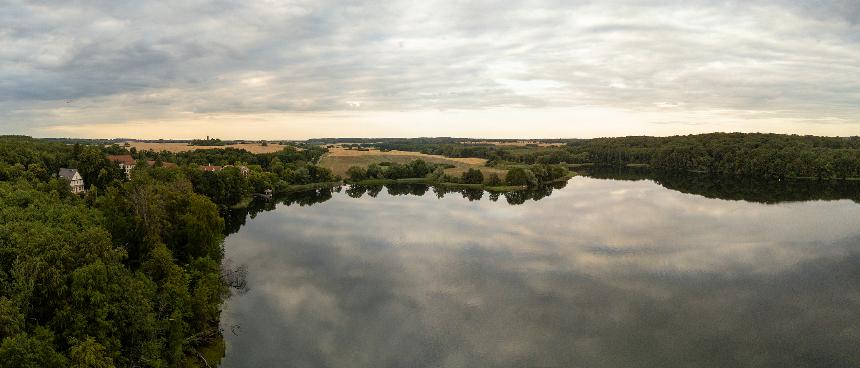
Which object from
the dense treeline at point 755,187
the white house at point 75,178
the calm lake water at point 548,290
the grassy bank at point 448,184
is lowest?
the calm lake water at point 548,290

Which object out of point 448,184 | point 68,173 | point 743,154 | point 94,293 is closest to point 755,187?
point 743,154

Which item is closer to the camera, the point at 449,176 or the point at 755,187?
the point at 755,187

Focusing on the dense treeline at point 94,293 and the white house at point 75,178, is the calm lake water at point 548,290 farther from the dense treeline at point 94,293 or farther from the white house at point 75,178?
the white house at point 75,178

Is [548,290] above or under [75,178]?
under

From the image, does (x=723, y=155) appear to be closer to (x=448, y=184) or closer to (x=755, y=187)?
(x=755, y=187)

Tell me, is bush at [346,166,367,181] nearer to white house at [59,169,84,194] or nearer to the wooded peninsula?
the wooded peninsula

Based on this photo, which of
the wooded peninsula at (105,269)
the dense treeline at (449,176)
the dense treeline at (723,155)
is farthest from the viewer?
the dense treeline at (723,155)

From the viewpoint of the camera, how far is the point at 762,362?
2042 centimetres

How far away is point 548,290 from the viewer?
2836 centimetres

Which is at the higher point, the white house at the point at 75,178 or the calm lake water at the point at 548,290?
the white house at the point at 75,178

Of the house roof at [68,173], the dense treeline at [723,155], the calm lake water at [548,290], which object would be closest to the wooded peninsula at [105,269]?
the house roof at [68,173]

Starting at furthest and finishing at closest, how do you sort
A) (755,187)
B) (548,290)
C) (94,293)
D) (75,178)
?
(755,187) < (75,178) < (548,290) < (94,293)

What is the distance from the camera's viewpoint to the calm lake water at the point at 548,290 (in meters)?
21.4

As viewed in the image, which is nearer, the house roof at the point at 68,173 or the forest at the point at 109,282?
the forest at the point at 109,282
